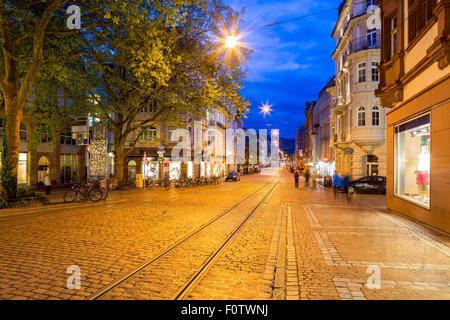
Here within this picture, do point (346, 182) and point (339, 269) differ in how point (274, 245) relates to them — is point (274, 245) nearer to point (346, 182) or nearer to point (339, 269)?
point (339, 269)

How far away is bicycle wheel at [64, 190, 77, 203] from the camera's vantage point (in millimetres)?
15289

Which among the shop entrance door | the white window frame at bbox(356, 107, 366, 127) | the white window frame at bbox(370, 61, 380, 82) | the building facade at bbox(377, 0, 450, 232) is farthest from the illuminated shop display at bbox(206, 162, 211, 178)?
the building facade at bbox(377, 0, 450, 232)

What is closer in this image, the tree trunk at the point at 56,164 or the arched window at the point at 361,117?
the arched window at the point at 361,117

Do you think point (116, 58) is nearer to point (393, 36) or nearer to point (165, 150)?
point (393, 36)

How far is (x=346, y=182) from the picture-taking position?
22547 millimetres

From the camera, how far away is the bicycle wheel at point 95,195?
1594 centimetres

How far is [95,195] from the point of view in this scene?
634 inches

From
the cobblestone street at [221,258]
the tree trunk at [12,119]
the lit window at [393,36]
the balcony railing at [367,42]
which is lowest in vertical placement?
the cobblestone street at [221,258]

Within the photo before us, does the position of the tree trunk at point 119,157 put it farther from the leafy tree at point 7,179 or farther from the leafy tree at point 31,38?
the leafy tree at point 7,179

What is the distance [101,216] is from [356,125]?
22.9m

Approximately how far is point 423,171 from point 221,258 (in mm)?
8447

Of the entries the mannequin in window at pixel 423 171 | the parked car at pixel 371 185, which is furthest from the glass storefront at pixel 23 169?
the mannequin in window at pixel 423 171

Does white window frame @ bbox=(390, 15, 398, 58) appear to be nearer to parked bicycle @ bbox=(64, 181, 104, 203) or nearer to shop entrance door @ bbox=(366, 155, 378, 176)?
parked bicycle @ bbox=(64, 181, 104, 203)

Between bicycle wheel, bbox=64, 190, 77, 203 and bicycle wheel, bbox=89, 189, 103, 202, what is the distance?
75 cm
